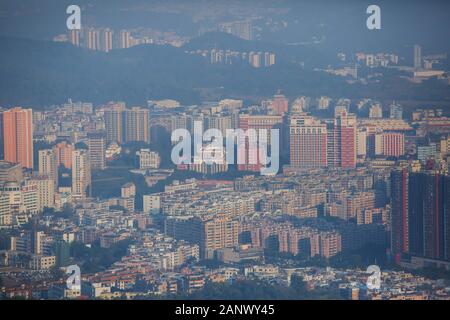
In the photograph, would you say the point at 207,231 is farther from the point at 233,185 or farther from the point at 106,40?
the point at 106,40

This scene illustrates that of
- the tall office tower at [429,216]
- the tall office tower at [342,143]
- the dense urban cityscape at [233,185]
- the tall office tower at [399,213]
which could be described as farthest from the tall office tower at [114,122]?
the tall office tower at [429,216]

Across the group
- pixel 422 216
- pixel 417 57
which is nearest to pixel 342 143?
pixel 417 57

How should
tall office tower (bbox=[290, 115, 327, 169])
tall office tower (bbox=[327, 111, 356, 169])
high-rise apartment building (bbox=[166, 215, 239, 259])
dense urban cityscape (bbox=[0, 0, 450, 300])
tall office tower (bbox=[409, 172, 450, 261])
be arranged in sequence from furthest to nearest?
tall office tower (bbox=[327, 111, 356, 169]), tall office tower (bbox=[290, 115, 327, 169]), high-rise apartment building (bbox=[166, 215, 239, 259]), tall office tower (bbox=[409, 172, 450, 261]), dense urban cityscape (bbox=[0, 0, 450, 300])

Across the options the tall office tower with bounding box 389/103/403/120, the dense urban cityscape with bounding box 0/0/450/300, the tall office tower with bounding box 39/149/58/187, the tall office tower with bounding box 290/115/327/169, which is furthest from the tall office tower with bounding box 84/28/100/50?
the tall office tower with bounding box 389/103/403/120

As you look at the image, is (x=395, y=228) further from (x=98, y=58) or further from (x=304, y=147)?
(x=98, y=58)

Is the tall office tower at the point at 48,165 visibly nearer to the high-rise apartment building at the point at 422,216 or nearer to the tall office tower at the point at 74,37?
the tall office tower at the point at 74,37

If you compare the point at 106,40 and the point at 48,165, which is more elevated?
the point at 106,40

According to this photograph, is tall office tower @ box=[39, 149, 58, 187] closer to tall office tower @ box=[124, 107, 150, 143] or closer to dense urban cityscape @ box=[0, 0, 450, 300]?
dense urban cityscape @ box=[0, 0, 450, 300]
